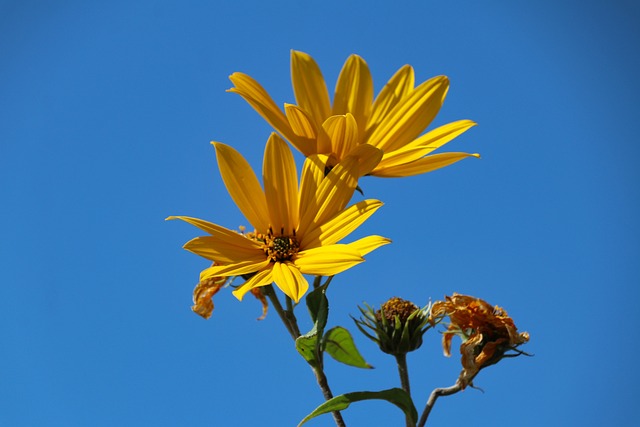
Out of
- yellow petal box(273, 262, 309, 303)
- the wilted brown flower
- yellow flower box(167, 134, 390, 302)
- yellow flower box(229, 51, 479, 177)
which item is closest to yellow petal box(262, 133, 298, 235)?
yellow flower box(167, 134, 390, 302)

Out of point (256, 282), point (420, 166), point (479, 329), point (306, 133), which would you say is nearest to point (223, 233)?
point (256, 282)

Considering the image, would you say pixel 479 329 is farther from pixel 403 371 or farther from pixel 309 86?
pixel 309 86

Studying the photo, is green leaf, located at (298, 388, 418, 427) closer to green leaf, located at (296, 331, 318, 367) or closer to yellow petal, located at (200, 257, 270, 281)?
green leaf, located at (296, 331, 318, 367)

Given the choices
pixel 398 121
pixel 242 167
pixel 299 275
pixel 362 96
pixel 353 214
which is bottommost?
pixel 299 275

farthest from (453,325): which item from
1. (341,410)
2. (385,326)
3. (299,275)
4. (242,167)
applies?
(242,167)

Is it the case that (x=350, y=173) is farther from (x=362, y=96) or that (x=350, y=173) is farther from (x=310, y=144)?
(x=362, y=96)

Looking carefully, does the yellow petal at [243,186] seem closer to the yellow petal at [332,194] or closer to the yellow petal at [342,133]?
the yellow petal at [332,194]
